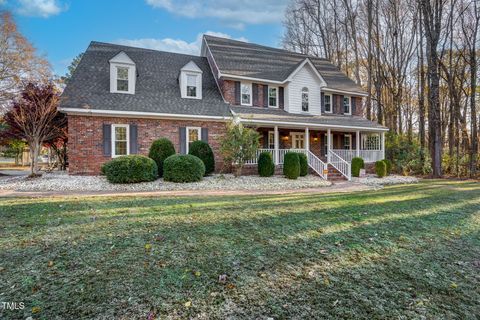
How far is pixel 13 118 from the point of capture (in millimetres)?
11758

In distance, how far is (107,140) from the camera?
12.2 meters

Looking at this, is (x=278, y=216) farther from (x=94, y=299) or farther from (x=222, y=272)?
(x=94, y=299)

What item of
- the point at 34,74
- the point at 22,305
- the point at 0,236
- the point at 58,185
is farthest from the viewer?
the point at 34,74

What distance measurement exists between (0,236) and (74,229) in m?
0.92

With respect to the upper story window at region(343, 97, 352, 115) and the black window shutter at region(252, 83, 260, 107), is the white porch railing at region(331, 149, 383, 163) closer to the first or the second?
the upper story window at region(343, 97, 352, 115)

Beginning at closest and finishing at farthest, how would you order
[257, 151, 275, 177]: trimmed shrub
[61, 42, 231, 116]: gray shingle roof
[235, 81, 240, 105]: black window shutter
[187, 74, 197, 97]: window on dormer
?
[61, 42, 231, 116]: gray shingle roof
[257, 151, 275, 177]: trimmed shrub
[187, 74, 197, 97]: window on dormer
[235, 81, 240, 105]: black window shutter

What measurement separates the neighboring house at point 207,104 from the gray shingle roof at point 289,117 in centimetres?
7

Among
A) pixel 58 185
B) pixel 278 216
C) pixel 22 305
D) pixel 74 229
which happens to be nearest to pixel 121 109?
pixel 58 185

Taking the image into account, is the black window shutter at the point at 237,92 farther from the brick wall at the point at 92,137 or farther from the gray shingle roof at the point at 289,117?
the brick wall at the point at 92,137

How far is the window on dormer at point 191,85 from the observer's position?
15094 millimetres

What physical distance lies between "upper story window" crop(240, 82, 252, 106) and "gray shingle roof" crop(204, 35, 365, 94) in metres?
0.66

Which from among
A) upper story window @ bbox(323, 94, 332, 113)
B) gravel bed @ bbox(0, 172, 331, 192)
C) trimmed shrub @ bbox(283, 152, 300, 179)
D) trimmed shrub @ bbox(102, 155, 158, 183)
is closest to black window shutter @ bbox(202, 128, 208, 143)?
gravel bed @ bbox(0, 172, 331, 192)

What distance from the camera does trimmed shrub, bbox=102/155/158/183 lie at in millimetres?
9961

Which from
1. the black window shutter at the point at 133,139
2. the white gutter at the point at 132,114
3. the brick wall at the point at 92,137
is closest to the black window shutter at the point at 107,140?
the brick wall at the point at 92,137
